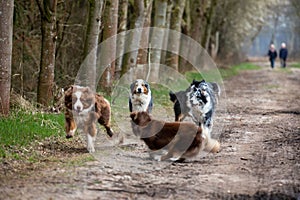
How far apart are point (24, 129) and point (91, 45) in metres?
5.53

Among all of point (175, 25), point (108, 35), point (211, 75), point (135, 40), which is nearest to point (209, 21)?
point (211, 75)

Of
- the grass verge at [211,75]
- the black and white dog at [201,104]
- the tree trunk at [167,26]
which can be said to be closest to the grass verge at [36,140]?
the black and white dog at [201,104]

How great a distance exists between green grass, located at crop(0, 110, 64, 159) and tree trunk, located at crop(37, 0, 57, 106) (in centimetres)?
96

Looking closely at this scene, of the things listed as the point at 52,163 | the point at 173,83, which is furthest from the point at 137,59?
the point at 52,163

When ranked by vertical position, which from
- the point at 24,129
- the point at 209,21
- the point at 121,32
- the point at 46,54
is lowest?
the point at 24,129

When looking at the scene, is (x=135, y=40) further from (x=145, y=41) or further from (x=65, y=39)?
(x=65, y=39)

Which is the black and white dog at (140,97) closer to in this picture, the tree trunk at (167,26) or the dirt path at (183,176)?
the dirt path at (183,176)

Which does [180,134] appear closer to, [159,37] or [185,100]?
[185,100]

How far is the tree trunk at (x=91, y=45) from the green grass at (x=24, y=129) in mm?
2752

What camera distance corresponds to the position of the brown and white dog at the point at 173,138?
10297mm

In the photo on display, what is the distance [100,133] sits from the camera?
13102 millimetres

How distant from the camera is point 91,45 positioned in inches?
666

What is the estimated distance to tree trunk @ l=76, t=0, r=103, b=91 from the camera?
54.2 feet

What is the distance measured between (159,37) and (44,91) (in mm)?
10638
